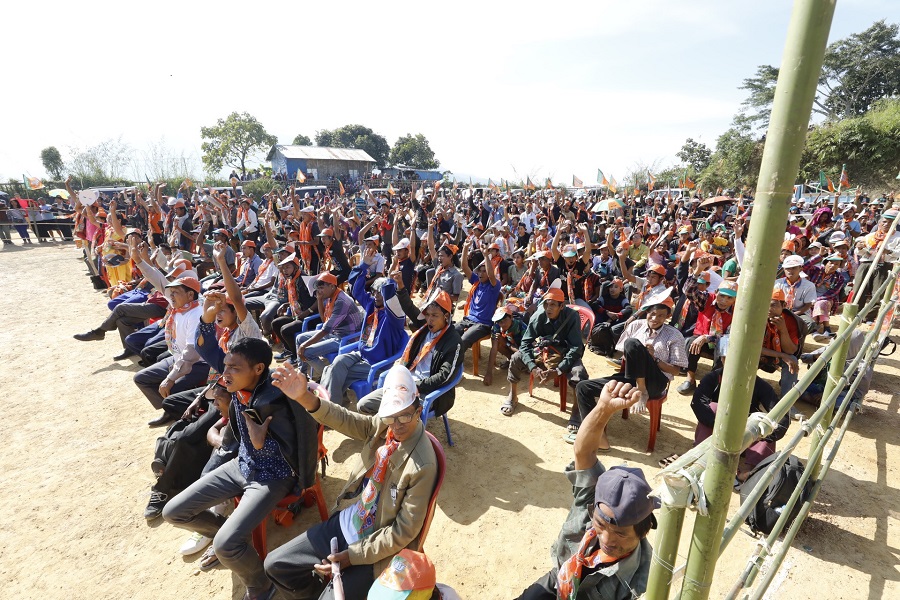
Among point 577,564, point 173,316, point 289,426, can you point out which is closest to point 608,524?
point 577,564

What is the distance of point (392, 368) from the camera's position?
2.88 metres

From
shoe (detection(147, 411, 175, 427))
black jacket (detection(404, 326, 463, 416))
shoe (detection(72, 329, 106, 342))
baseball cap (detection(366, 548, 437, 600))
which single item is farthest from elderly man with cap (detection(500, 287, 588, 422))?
shoe (detection(72, 329, 106, 342))

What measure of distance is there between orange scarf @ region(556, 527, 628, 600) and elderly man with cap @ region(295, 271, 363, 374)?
4.15 m

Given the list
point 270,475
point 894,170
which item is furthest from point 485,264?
point 894,170

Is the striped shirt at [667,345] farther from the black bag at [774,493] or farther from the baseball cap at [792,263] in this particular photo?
the baseball cap at [792,263]

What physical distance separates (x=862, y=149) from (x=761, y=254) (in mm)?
30540

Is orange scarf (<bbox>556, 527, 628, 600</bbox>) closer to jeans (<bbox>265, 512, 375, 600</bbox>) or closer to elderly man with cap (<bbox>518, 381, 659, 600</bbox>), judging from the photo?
elderly man with cap (<bbox>518, 381, 659, 600</bbox>)

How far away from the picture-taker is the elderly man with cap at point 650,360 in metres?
4.35

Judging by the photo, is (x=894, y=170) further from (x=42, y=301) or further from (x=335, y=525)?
(x=42, y=301)

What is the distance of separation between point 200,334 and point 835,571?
564cm

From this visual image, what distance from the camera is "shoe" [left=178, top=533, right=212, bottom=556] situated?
10.9ft

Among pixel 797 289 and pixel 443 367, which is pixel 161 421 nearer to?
pixel 443 367

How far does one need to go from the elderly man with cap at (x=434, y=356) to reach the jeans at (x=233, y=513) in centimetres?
137

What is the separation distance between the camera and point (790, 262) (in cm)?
584
